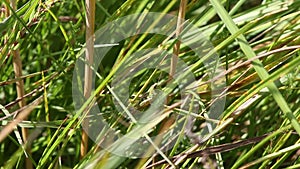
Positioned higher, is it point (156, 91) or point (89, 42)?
point (89, 42)

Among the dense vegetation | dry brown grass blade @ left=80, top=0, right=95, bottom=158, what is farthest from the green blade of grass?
dry brown grass blade @ left=80, top=0, right=95, bottom=158

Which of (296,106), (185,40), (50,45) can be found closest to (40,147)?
(50,45)

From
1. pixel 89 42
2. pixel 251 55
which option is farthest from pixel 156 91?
pixel 251 55

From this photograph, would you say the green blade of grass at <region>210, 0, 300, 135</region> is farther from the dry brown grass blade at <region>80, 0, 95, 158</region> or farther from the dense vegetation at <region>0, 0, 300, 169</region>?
the dry brown grass blade at <region>80, 0, 95, 158</region>

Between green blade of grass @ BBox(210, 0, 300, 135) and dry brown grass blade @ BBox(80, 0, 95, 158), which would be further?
dry brown grass blade @ BBox(80, 0, 95, 158)

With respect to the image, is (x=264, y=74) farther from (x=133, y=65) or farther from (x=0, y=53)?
(x=0, y=53)

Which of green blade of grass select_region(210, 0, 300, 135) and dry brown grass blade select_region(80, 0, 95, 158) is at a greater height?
dry brown grass blade select_region(80, 0, 95, 158)

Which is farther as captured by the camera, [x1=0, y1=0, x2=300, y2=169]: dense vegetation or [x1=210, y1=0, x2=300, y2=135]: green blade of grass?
[x1=0, y1=0, x2=300, y2=169]: dense vegetation

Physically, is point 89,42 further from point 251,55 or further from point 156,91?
point 251,55
